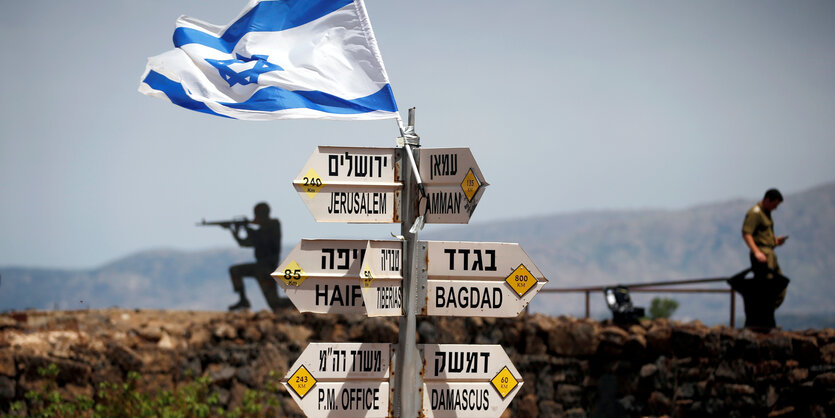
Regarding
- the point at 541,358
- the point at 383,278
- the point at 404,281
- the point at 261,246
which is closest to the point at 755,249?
the point at 541,358

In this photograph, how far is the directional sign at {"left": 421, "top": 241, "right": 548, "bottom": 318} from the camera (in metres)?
6.12

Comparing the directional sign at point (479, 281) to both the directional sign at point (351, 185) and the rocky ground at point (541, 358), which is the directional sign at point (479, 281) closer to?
the directional sign at point (351, 185)

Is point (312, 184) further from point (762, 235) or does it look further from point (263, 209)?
point (263, 209)

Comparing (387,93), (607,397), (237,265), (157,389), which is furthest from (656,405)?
(237,265)

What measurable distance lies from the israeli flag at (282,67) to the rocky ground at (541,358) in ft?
16.0

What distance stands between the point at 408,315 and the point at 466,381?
0.55m

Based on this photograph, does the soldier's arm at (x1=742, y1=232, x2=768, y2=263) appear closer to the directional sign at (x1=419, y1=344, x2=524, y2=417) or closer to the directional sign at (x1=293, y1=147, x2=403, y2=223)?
the directional sign at (x1=419, y1=344, x2=524, y2=417)

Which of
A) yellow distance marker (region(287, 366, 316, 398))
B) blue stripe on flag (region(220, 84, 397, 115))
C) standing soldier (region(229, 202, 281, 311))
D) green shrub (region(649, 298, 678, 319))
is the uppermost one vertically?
green shrub (region(649, 298, 678, 319))

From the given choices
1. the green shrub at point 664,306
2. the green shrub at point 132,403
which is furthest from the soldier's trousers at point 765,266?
the green shrub at point 664,306

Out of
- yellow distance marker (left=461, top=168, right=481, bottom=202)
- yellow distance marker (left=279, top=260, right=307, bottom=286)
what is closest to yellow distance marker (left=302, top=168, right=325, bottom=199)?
yellow distance marker (left=279, top=260, right=307, bottom=286)

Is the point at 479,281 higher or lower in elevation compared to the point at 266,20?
lower

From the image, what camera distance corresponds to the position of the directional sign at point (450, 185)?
599cm

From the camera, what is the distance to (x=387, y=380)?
242 inches

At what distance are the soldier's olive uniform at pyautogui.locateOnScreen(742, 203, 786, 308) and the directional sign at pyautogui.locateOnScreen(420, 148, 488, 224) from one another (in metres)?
5.62
